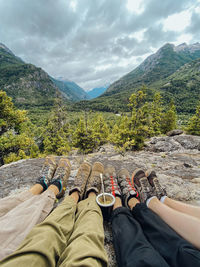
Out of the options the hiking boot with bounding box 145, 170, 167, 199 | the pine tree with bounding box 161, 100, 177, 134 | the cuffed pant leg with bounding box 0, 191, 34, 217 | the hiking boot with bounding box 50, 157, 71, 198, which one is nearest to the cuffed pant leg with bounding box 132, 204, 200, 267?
the hiking boot with bounding box 145, 170, 167, 199

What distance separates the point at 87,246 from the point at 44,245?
456 millimetres

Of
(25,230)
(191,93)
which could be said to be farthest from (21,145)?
(191,93)

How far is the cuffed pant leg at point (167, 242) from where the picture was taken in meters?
1.14

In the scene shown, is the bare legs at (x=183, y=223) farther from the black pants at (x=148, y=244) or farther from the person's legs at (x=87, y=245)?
the person's legs at (x=87, y=245)

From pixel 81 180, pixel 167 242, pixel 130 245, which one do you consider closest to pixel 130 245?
pixel 130 245

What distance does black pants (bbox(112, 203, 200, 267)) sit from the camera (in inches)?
44.3

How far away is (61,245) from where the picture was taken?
1.33 meters

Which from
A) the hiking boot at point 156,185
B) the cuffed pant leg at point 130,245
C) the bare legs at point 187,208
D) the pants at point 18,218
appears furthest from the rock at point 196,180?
the pants at point 18,218

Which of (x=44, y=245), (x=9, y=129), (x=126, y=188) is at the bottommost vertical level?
(x=126, y=188)

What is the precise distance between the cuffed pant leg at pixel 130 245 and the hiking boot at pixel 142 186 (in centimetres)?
81

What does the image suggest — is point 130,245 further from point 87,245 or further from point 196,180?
point 196,180

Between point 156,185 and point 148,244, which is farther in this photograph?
point 156,185

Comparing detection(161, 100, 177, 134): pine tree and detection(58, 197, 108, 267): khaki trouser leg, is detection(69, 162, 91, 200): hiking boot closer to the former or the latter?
detection(58, 197, 108, 267): khaki trouser leg

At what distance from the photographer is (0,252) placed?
120cm
